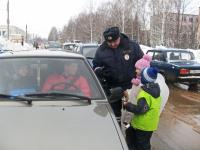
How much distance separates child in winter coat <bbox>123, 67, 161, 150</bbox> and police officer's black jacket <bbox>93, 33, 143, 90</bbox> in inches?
34.3

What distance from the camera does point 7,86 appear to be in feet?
16.6

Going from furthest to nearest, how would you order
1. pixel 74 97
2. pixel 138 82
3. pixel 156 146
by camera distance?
pixel 156 146, pixel 138 82, pixel 74 97

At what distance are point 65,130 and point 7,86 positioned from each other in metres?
1.35

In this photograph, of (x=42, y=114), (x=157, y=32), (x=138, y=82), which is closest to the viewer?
(x=42, y=114)

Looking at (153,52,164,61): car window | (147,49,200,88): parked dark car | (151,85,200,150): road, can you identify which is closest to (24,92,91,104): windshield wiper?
(151,85,200,150): road

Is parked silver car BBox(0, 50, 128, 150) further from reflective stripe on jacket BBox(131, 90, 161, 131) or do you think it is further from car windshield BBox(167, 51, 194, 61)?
car windshield BBox(167, 51, 194, 61)

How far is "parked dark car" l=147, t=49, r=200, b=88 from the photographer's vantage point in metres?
17.0

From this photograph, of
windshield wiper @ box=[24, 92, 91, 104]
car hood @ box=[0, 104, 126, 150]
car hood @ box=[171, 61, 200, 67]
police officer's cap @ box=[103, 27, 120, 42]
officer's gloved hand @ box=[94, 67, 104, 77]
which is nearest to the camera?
car hood @ box=[0, 104, 126, 150]

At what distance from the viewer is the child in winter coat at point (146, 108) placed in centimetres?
542

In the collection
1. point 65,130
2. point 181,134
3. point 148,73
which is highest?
point 148,73

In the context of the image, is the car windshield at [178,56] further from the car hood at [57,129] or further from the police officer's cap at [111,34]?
the car hood at [57,129]

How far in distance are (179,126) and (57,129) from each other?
6.11m

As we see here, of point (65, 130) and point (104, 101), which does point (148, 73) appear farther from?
point (65, 130)

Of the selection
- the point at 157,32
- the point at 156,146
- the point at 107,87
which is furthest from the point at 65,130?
the point at 157,32
